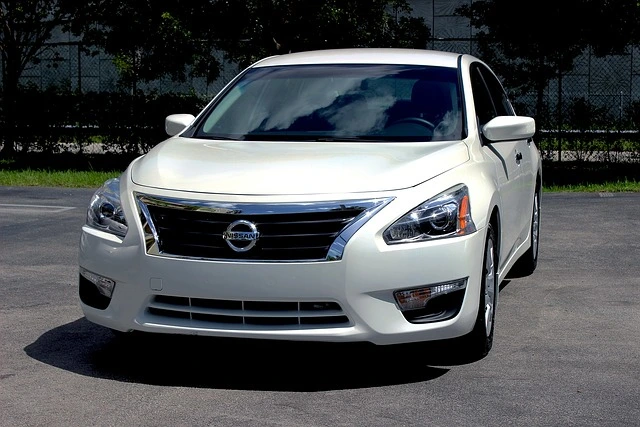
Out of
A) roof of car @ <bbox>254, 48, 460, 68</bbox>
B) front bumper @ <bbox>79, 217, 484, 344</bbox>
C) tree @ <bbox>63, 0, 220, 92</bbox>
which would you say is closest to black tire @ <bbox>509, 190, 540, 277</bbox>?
roof of car @ <bbox>254, 48, 460, 68</bbox>

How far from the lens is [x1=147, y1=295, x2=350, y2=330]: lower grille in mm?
5785

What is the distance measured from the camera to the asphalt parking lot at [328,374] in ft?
17.7

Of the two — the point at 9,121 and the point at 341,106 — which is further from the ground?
the point at 341,106

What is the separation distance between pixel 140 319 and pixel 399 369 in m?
1.39

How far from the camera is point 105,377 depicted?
20.1ft

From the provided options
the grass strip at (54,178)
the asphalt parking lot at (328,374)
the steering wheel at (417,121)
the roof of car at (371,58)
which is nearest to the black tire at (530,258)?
the asphalt parking lot at (328,374)

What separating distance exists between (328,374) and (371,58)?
8.34 ft

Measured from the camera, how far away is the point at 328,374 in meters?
6.19

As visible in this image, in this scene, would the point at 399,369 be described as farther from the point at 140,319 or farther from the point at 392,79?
the point at 392,79

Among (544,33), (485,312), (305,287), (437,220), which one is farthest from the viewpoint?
(544,33)

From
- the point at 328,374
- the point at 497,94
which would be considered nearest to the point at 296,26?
the point at 497,94

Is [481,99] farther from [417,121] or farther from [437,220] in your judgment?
[437,220]

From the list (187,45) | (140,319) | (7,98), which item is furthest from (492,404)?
(7,98)

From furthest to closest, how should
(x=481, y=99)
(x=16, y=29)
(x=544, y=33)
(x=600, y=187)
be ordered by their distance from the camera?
(x=16, y=29), (x=544, y=33), (x=600, y=187), (x=481, y=99)
